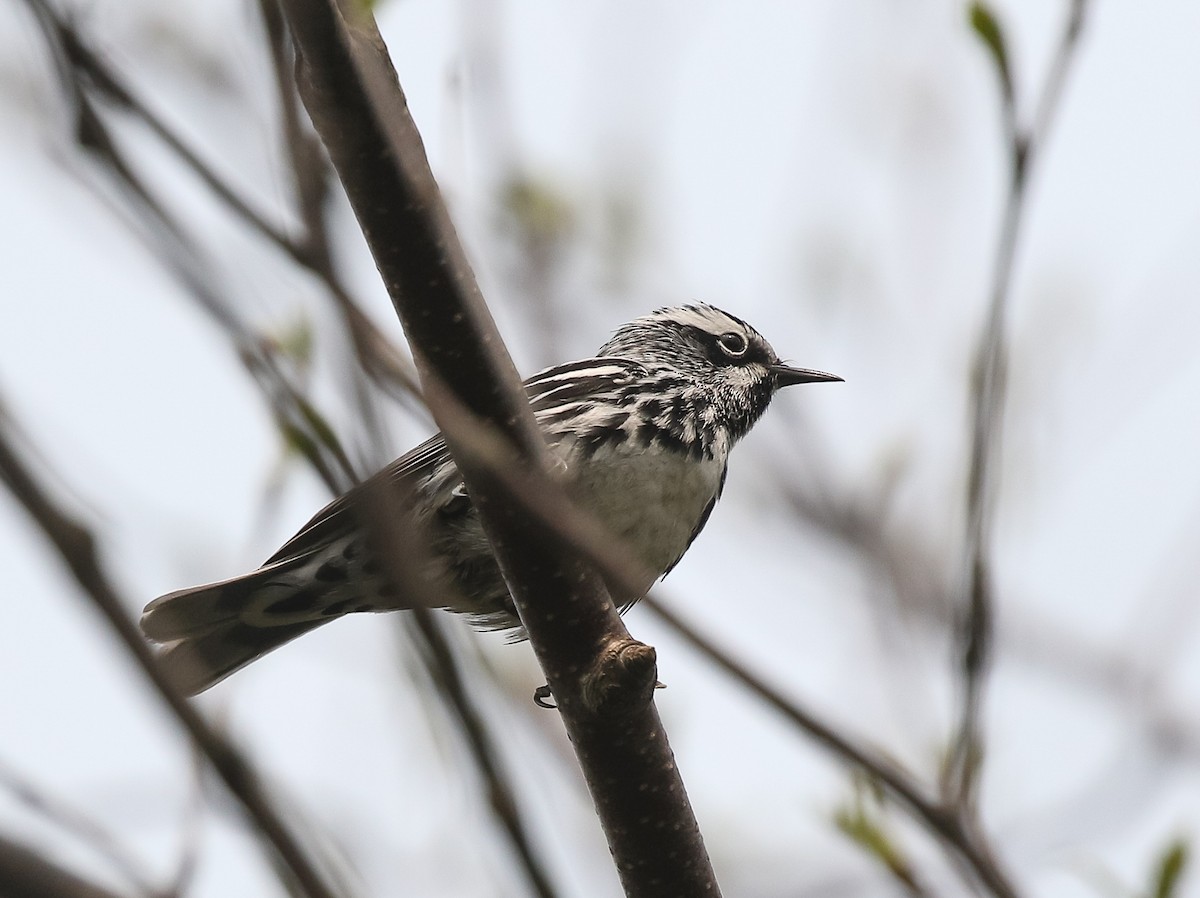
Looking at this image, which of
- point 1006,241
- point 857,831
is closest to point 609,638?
point 857,831

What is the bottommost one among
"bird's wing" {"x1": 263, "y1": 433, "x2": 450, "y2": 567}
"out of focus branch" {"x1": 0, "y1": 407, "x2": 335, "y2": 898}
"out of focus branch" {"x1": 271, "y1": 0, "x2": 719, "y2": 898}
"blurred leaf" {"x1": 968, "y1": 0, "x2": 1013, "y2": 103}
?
"out of focus branch" {"x1": 0, "y1": 407, "x2": 335, "y2": 898}

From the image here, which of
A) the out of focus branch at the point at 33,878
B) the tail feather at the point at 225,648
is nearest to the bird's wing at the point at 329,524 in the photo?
the tail feather at the point at 225,648

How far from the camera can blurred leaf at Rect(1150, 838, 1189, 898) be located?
2977mm

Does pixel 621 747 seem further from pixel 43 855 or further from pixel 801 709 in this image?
pixel 43 855

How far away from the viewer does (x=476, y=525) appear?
16.7 feet

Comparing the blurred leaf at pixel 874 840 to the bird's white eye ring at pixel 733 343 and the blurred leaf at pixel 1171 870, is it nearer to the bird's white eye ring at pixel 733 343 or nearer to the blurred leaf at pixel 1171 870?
the blurred leaf at pixel 1171 870

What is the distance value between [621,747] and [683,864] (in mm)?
331

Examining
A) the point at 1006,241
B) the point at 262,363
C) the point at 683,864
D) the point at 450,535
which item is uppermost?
the point at 450,535

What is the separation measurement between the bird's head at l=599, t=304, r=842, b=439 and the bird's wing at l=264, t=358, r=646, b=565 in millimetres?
250

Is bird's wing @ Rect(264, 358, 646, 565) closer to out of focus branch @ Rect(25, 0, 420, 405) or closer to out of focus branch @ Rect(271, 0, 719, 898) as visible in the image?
out of focus branch @ Rect(271, 0, 719, 898)

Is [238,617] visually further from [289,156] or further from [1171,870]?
[1171,870]

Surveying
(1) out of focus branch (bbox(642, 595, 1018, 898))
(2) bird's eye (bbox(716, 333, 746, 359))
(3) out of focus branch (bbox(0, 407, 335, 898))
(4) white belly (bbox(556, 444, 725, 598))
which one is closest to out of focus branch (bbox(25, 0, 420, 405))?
(1) out of focus branch (bbox(642, 595, 1018, 898))

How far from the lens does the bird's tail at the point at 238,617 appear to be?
17.2 feet

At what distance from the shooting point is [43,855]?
1.41m
